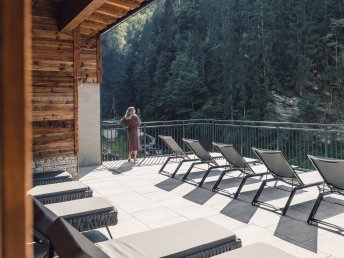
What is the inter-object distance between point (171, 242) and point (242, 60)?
88.7 feet

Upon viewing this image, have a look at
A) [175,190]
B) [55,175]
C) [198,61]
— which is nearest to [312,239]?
[175,190]

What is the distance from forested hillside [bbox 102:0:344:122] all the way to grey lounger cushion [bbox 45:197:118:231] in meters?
22.0

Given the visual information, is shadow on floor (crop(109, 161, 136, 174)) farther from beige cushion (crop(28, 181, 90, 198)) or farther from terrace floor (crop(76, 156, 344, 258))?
beige cushion (crop(28, 181, 90, 198))

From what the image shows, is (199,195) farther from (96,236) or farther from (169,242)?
(169,242)

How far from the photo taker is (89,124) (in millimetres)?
9680

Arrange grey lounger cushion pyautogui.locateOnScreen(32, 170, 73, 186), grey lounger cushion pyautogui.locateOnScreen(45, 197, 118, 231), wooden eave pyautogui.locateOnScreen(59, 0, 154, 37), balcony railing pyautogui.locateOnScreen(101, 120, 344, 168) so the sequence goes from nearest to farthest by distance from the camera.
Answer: grey lounger cushion pyautogui.locateOnScreen(45, 197, 118, 231), grey lounger cushion pyautogui.locateOnScreen(32, 170, 73, 186), wooden eave pyautogui.locateOnScreen(59, 0, 154, 37), balcony railing pyautogui.locateOnScreen(101, 120, 344, 168)

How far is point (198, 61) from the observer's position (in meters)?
33.3

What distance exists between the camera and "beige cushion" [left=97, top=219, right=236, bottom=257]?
2750mm

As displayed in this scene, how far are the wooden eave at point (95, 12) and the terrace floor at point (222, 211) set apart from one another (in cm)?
316

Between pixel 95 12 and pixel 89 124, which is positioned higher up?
pixel 95 12

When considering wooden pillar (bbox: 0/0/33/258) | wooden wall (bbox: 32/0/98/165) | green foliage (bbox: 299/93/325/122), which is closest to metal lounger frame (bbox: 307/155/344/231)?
wooden pillar (bbox: 0/0/33/258)

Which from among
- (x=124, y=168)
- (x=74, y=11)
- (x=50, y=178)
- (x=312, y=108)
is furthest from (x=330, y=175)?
(x=312, y=108)

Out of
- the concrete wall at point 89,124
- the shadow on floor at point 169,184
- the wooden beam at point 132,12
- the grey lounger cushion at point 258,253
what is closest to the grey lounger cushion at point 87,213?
the grey lounger cushion at point 258,253

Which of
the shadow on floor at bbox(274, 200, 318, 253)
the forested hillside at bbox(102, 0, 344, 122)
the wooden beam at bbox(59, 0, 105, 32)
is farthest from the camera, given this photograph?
the forested hillside at bbox(102, 0, 344, 122)
